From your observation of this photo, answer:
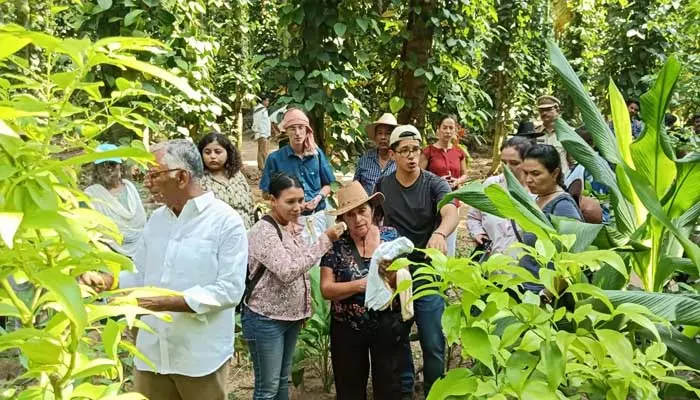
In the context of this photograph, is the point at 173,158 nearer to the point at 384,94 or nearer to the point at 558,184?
the point at 558,184

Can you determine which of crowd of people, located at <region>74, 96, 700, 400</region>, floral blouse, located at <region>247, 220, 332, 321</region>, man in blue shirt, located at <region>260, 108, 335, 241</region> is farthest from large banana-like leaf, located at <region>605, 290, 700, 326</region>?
man in blue shirt, located at <region>260, 108, 335, 241</region>

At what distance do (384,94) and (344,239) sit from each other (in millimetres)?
3463

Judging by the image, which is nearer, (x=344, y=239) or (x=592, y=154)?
(x=592, y=154)

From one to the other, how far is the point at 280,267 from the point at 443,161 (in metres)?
2.66

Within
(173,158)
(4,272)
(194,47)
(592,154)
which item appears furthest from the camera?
(194,47)

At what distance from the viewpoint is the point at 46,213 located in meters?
0.84

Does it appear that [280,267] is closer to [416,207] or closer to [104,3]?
[416,207]

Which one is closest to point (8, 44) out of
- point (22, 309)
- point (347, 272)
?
point (22, 309)

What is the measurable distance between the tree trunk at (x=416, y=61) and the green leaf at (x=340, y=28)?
0.91 m

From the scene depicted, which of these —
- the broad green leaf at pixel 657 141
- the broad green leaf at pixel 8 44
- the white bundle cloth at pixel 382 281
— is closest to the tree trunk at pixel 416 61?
the white bundle cloth at pixel 382 281

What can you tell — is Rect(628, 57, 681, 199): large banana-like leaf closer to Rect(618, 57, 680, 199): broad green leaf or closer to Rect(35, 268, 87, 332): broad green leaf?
Rect(618, 57, 680, 199): broad green leaf

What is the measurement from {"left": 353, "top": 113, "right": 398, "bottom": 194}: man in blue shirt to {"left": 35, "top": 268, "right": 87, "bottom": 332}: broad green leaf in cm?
372

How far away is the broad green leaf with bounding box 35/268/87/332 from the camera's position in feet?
2.71

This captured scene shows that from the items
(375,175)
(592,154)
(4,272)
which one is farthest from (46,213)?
(375,175)
